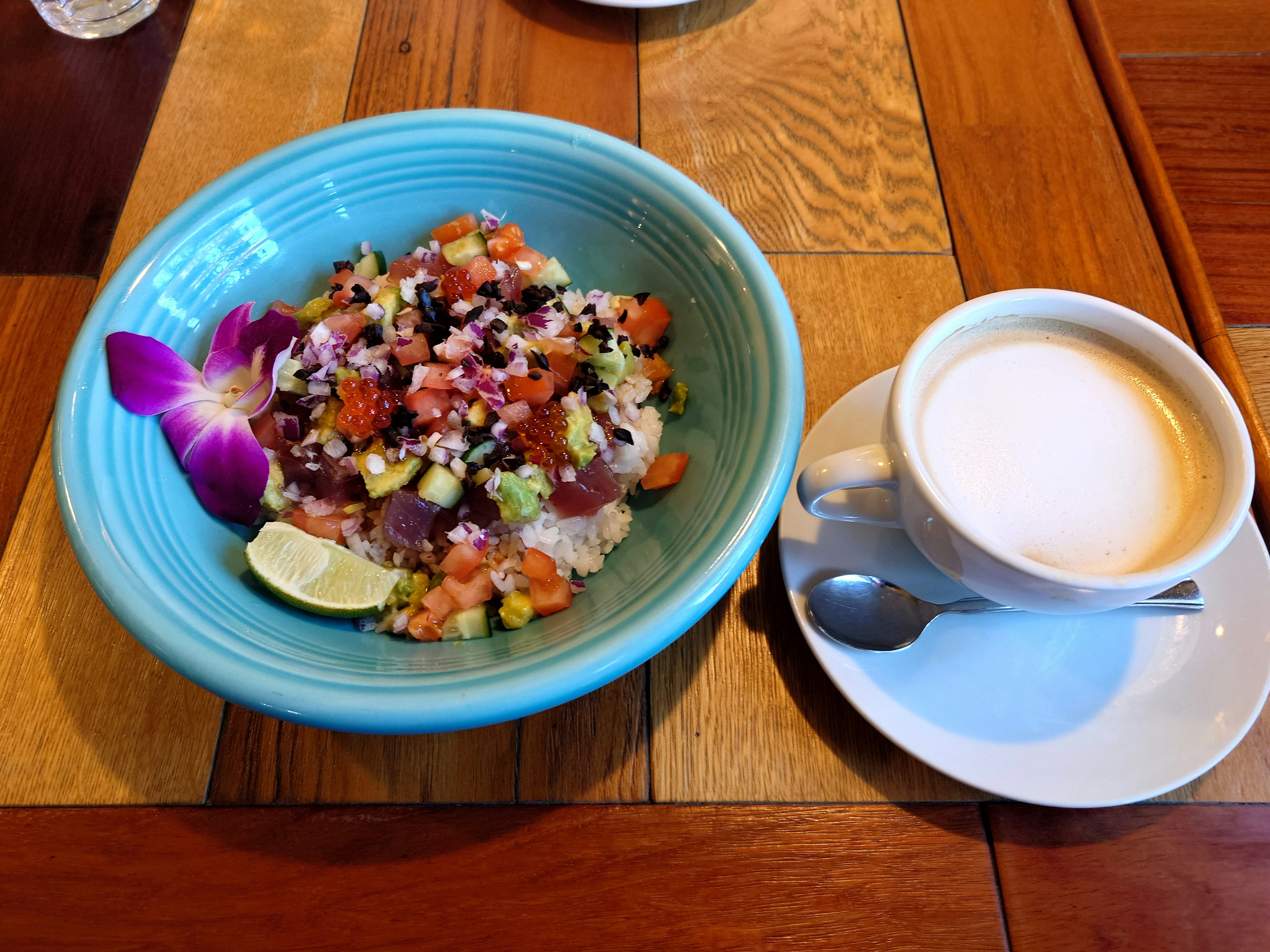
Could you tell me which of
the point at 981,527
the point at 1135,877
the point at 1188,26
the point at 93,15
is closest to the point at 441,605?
the point at 981,527

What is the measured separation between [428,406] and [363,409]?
0.11m

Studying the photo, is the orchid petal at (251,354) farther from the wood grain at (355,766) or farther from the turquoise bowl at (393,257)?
the wood grain at (355,766)

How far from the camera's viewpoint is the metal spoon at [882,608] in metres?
1.19

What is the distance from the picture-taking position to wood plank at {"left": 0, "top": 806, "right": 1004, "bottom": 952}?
1113 mm

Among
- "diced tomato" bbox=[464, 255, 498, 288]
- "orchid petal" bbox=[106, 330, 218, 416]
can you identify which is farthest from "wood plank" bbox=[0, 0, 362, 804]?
"diced tomato" bbox=[464, 255, 498, 288]

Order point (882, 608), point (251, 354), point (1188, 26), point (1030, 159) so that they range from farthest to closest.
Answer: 1. point (1188, 26)
2. point (1030, 159)
3. point (251, 354)
4. point (882, 608)

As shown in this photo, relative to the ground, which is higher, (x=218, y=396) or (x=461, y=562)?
(x=218, y=396)

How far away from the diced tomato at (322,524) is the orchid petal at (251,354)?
242mm

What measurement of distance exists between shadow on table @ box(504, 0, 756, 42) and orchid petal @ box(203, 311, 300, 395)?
4.12 feet

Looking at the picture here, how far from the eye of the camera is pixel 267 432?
1.30 m

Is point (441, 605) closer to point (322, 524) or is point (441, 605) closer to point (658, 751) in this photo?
point (322, 524)

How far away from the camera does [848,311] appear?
65.1 inches

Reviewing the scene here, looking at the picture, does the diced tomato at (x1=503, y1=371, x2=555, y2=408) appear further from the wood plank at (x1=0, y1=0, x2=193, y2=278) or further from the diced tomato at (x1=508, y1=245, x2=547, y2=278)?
the wood plank at (x1=0, y1=0, x2=193, y2=278)

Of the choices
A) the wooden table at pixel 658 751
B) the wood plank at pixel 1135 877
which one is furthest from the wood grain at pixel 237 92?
the wood plank at pixel 1135 877
